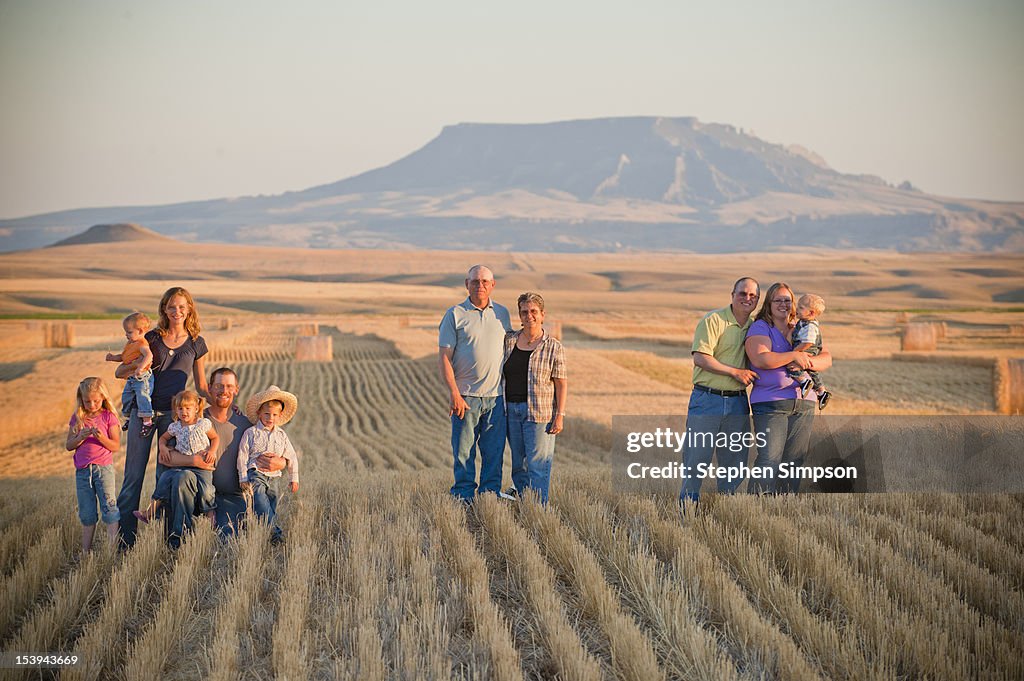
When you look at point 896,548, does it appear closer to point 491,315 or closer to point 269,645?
point 491,315

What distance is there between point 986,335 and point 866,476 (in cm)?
4272

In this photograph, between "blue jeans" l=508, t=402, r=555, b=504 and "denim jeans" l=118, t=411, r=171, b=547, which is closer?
"denim jeans" l=118, t=411, r=171, b=547

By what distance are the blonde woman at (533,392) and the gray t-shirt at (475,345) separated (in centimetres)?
13

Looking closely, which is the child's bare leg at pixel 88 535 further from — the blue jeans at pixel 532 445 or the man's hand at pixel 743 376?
the man's hand at pixel 743 376

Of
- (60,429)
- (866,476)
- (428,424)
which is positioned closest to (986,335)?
(428,424)

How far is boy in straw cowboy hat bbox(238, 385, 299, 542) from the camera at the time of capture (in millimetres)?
6910

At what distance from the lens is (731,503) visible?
7395mm

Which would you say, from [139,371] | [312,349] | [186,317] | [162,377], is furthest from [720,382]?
[312,349]

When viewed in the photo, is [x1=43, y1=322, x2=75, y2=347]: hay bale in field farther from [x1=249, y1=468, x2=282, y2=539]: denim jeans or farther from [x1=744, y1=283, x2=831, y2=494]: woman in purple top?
[x1=744, y1=283, x2=831, y2=494]: woman in purple top

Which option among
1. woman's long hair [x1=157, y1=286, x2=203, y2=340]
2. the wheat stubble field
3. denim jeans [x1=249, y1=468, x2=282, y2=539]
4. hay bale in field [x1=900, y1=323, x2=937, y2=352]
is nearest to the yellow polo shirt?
the wheat stubble field

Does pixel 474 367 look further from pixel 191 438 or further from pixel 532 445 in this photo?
pixel 191 438

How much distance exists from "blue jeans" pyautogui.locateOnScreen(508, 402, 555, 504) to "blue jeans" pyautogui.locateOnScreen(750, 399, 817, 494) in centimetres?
158

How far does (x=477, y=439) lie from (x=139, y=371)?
2.70m

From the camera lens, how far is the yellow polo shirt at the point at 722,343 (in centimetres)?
711
